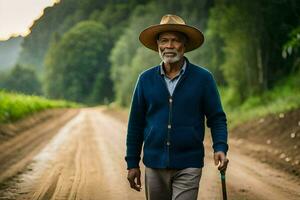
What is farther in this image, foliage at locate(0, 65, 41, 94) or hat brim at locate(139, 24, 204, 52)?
foliage at locate(0, 65, 41, 94)

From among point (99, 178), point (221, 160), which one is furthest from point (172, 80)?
point (99, 178)

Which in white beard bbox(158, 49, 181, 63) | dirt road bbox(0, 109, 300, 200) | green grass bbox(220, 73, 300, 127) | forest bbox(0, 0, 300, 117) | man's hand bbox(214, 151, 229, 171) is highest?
forest bbox(0, 0, 300, 117)

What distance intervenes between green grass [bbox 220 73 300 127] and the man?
42.1ft

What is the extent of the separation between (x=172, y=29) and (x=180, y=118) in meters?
0.73

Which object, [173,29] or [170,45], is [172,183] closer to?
[170,45]

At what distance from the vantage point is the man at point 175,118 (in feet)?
13.7

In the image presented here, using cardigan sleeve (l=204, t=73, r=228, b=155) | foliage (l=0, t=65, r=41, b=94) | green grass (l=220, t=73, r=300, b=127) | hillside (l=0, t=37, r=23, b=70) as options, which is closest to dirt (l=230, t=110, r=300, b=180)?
green grass (l=220, t=73, r=300, b=127)

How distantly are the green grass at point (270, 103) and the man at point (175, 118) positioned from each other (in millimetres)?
12842

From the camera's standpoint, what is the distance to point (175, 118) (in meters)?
4.19

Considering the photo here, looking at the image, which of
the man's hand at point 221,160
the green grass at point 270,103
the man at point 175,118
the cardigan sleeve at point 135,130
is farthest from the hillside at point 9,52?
the man's hand at point 221,160

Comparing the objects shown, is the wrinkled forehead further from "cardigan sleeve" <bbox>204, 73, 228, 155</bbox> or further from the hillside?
the hillside

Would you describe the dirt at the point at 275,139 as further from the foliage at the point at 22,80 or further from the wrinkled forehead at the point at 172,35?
the foliage at the point at 22,80

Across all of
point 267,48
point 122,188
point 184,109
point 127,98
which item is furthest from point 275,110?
point 127,98

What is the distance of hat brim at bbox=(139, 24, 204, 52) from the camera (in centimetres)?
431
